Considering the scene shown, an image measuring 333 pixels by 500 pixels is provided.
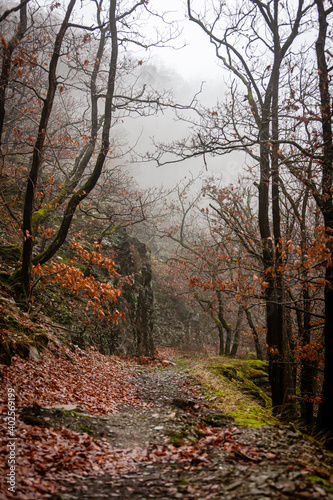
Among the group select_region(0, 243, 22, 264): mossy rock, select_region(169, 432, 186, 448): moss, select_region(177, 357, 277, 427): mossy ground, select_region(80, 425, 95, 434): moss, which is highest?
select_region(0, 243, 22, 264): mossy rock

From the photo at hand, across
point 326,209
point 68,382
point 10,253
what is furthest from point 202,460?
point 10,253

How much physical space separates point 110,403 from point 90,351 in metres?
4.25

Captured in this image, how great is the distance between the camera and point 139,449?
4090mm

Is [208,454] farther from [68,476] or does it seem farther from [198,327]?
[198,327]

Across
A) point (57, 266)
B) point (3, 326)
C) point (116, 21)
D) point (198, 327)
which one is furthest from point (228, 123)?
point (198, 327)

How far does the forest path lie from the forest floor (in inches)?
0.4

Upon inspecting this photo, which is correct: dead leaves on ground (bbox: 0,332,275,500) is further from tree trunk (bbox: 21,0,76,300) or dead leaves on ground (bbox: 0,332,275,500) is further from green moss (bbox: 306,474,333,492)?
tree trunk (bbox: 21,0,76,300)

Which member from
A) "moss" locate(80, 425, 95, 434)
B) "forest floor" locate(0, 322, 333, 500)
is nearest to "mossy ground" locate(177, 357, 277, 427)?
"forest floor" locate(0, 322, 333, 500)

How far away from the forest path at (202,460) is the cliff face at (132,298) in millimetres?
7508

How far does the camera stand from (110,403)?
6.04 m

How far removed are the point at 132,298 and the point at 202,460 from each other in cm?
1182

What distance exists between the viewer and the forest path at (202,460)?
2.81 m

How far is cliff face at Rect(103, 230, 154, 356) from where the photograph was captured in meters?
13.2

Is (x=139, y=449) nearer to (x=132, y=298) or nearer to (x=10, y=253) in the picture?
(x=10, y=253)
